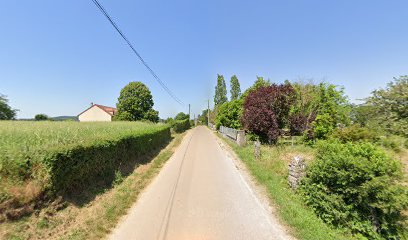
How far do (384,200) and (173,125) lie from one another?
3611cm

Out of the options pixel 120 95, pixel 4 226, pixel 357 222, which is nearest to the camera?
pixel 4 226

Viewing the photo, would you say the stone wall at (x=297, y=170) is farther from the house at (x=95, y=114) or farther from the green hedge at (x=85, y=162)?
the house at (x=95, y=114)

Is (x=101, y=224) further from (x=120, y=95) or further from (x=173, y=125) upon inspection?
(x=120, y=95)

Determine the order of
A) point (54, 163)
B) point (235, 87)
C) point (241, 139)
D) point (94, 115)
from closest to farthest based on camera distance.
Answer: point (54, 163) → point (241, 139) → point (94, 115) → point (235, 87)

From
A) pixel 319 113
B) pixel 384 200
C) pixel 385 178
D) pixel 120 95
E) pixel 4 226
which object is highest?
pixel 120 95

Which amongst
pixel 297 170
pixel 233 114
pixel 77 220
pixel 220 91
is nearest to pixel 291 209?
pixel 297 170

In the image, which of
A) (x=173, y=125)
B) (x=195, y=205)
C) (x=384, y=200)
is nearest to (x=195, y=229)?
(x=195, y=205)

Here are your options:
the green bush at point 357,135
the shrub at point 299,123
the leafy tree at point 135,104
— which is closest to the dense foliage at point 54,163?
the green bush at point 357,135

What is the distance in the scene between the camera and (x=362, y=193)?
423cm

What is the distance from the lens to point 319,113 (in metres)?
16.5

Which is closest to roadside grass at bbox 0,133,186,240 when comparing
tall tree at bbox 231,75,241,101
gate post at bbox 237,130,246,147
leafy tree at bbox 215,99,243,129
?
gate post at bbox 237,130,246,147

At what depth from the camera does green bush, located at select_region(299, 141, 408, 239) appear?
4062 mm

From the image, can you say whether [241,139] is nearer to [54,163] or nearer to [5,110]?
[54,163]

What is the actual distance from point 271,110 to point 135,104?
34664 millimetres
